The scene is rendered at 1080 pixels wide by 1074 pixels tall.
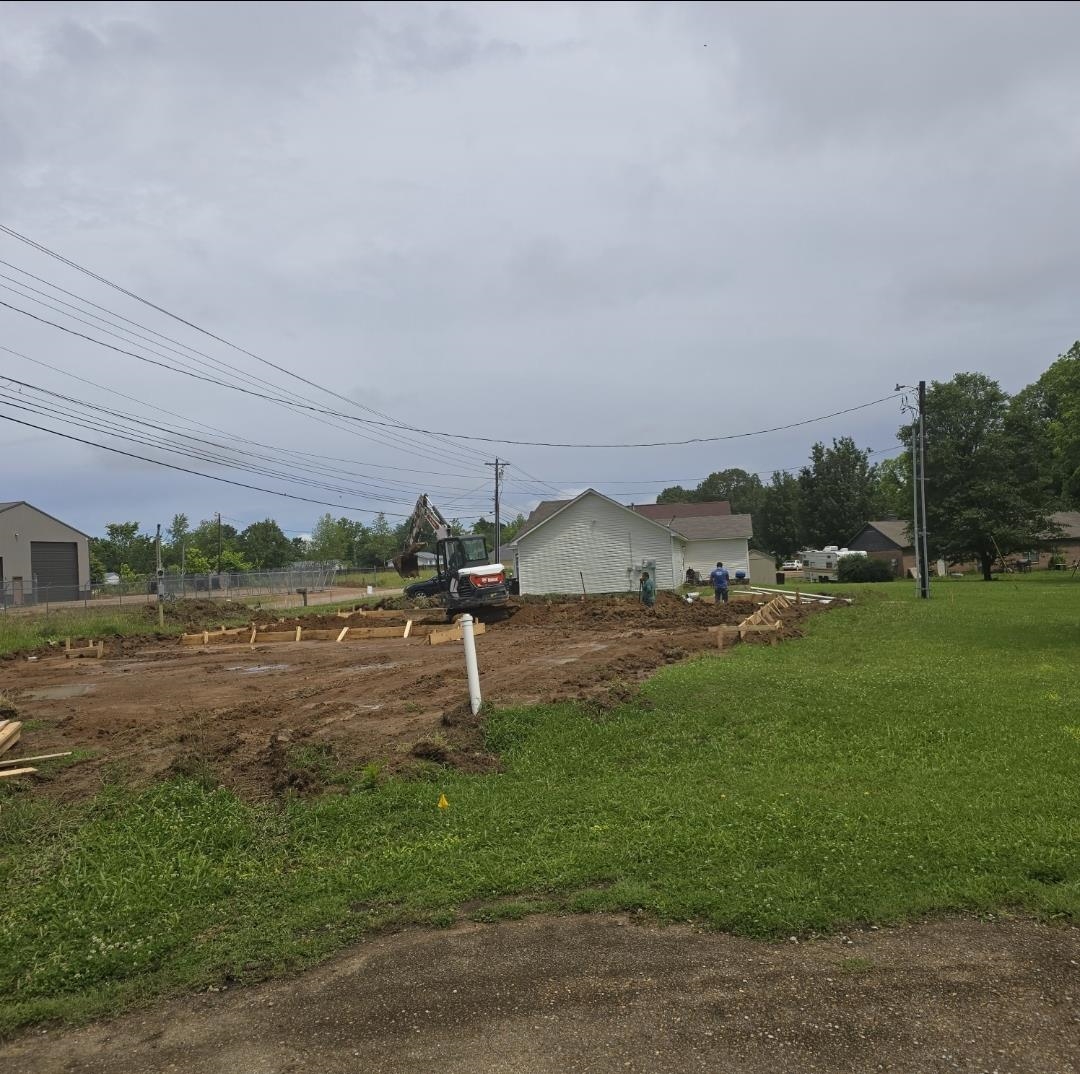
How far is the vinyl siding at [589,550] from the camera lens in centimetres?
4688

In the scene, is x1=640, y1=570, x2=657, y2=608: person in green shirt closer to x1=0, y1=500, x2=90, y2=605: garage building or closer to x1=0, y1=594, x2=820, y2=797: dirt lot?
x1=0, y1=594, x2=820, y2=797: dirt lot

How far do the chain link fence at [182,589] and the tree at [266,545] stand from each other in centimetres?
5401

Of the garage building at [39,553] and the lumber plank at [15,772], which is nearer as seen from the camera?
the lumber plank at [15,772]

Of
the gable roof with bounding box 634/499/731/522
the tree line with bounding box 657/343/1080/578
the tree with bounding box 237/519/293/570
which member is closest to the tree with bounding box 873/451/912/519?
the tree line with bounding box 657/343/1080/578

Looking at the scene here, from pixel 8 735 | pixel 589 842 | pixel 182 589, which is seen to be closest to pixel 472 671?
pixel 589 842

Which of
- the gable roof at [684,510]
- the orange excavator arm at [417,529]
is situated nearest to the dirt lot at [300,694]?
the orange excavator arm at [417,529]

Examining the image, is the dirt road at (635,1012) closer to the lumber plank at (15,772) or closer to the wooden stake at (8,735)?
the lumber plank at (15,772)

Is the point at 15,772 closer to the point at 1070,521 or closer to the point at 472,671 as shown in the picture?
the point at 472,671

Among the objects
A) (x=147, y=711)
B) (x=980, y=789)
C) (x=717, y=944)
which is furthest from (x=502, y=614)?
(x=717, y=944)

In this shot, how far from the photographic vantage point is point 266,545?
116125mm

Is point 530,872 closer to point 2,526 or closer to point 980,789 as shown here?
point 980,789

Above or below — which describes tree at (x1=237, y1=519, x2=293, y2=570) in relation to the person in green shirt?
above

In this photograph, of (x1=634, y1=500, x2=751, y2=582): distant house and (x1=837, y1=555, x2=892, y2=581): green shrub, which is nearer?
(x1=634, y1=500, x2=751, y2=582): distant house

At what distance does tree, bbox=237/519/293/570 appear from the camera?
11312 centimetres
